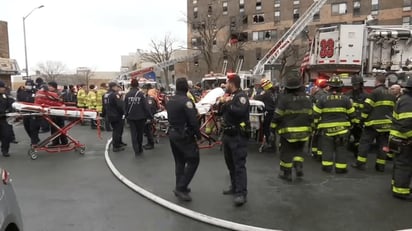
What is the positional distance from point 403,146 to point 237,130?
95.5 inches

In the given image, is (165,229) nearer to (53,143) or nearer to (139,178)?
(139,178)

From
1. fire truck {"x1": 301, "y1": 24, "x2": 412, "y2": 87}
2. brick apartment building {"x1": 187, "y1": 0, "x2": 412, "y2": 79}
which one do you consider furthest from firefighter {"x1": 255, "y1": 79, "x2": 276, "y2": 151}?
brick apartment building {"x1": 187, "y1": 0, "x2": 412, "y2": 79}

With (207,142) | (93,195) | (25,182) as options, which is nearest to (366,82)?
(207,142)

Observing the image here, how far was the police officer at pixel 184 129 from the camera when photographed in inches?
213

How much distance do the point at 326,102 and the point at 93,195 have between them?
4.37 metres

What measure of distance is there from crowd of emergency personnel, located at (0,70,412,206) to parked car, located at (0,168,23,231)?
2.69 m

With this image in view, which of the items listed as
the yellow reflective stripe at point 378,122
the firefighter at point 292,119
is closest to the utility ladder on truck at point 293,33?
the yellow reflective stripe at point 378,122

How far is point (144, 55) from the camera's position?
61906 mm

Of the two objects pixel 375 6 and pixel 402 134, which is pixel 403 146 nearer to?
pixel 402 134

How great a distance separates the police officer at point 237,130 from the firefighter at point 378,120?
297cm

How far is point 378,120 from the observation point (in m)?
6.96

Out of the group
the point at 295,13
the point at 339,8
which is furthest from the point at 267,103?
the point at 295,13

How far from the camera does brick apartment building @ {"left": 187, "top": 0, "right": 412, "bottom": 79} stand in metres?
48.9

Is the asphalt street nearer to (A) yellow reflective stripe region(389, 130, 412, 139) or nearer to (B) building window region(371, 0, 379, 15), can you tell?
(A) yellow reflective stripe region(389, 130, 412, 139)
